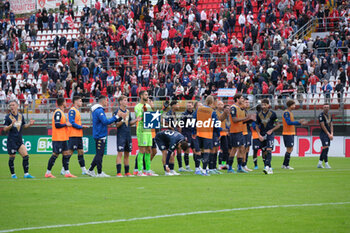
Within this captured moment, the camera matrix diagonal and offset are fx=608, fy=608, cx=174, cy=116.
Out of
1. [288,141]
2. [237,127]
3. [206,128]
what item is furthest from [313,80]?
[206,128]

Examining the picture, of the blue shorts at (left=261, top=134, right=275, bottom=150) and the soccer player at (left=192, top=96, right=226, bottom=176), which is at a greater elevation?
the soccer player at (left=192, top=96, right=226, bottom=176)

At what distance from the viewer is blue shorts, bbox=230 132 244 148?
59.8 feet

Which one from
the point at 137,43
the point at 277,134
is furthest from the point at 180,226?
the point at 137,43

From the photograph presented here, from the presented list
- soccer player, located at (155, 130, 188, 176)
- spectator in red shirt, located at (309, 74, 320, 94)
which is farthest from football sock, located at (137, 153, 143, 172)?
spectator in red shirt, located at (309, 74, 320, 94)

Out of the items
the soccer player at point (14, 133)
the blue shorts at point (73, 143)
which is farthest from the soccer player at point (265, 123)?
the soccer player at point (14, 133)

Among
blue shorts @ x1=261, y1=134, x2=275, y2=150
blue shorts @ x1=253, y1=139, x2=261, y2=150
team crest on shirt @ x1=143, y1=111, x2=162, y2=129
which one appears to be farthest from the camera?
blue shorts @ x1=253, y1=139, x2=261, y2=150

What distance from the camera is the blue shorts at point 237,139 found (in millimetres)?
18219

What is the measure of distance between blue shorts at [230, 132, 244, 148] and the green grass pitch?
155cm

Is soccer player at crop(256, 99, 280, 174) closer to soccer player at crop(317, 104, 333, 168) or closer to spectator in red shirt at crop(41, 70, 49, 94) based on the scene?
soccer player at crop(317, 104, 333, 168)

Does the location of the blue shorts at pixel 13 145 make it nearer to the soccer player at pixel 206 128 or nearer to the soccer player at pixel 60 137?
the soccer player at pixel 60 137

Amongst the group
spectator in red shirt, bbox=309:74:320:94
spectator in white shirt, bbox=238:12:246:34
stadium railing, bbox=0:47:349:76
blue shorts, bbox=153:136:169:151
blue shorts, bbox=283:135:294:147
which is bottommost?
blue shorts, bbox=283:135:294:147

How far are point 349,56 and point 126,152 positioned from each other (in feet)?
59.7

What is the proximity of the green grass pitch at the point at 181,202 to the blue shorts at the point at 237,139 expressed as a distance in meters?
1.55

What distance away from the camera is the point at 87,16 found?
48094mm
